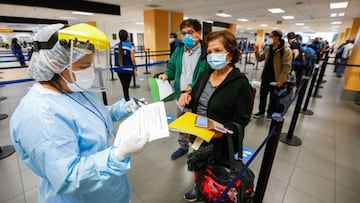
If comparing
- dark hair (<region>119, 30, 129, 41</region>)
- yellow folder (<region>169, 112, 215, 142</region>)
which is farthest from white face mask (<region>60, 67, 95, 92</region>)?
dark hair (<region>119, 30, 129, 41</region>)

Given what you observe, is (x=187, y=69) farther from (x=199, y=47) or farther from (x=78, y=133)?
(x=78, y=133)

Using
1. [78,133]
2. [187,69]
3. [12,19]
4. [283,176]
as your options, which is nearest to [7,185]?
[78,133]

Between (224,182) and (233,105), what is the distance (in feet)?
1.80

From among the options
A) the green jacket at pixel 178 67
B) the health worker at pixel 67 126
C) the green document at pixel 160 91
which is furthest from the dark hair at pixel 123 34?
the health worker at pixel 67 126

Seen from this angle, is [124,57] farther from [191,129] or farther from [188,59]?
[191,129]

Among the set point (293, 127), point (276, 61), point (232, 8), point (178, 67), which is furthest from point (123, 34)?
point (232, 8)

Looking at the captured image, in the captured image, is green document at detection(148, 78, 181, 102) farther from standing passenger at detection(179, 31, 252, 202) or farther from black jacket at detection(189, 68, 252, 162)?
black jacket at detection(189, 68, 252, 162)

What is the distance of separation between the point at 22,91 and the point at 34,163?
18.5 ft

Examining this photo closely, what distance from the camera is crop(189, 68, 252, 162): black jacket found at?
3.77 feet

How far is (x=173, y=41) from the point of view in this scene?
20.5 feet

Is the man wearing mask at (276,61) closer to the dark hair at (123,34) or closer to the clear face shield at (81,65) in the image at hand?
the dark hair at (123,34)

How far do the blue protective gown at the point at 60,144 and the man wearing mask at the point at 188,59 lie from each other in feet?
3.43

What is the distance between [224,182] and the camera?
1.23m

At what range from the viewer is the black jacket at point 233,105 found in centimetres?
115
